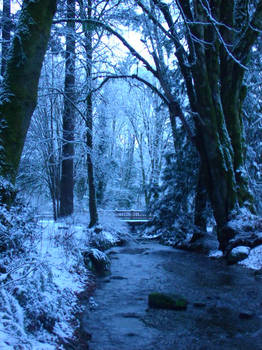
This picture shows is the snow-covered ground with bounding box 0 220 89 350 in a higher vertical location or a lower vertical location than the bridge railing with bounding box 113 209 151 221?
higher

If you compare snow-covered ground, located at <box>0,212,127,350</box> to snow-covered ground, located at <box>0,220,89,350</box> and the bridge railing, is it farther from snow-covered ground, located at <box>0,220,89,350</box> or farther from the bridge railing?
the bridge railing

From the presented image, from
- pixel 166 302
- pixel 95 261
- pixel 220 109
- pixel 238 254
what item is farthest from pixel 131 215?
pixel 166 302

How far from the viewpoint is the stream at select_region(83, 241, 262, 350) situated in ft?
13.7

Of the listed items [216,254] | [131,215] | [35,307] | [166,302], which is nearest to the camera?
[35,307]

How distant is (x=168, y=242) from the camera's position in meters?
15.1

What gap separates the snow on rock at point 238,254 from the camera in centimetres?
909

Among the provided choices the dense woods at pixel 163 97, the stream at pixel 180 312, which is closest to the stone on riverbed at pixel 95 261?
the stream at pixel 180 312

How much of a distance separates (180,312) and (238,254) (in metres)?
4.41

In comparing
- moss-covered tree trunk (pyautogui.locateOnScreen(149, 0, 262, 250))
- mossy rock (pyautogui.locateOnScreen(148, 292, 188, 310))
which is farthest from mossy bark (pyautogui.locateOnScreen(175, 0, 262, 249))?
mossy rock (pyautogui.locateOnScreen(148, 292, 188, 310))

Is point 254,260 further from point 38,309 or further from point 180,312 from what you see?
point 38,309

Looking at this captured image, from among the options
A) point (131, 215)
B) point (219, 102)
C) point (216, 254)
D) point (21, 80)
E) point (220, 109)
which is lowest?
point (216, 254)

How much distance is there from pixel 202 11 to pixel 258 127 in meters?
6.39

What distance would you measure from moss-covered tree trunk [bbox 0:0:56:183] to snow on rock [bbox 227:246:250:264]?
6.80 metres

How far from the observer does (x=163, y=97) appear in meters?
12.0
